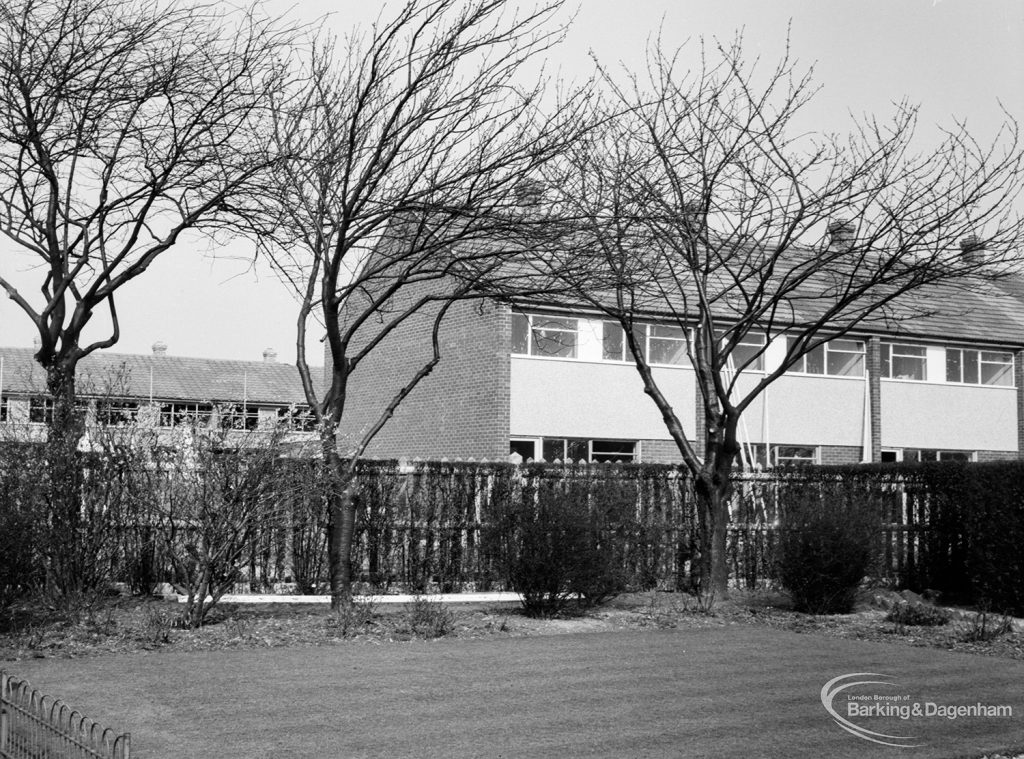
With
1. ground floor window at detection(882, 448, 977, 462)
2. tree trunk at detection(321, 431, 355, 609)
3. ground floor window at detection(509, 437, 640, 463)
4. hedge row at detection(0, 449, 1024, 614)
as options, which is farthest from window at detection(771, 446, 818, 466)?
tree trunk at detection(321, 431, 355, 609)

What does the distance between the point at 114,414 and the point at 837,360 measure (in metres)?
24.0

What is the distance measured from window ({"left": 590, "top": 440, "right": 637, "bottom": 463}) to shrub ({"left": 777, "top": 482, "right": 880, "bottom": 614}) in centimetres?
1385

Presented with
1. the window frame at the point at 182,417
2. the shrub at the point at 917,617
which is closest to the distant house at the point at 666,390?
the shrub at the point at 917,617

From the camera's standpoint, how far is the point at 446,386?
29.2 metres

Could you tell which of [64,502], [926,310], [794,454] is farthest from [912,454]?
[64,502]

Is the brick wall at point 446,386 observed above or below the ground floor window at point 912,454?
above

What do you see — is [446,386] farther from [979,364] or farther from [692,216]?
[979,364]

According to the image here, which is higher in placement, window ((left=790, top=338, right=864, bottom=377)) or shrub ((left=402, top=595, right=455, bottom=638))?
window ((left=790, top=338, right=864, bottom=377))

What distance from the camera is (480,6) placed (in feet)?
40.2

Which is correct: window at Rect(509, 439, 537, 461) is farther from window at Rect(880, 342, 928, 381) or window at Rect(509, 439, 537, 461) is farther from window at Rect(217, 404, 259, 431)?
window at Rect(217, 404, 259, 431)

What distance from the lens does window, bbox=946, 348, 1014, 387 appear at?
34.6m

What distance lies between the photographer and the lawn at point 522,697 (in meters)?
7.04

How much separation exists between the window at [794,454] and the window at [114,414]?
830 inches

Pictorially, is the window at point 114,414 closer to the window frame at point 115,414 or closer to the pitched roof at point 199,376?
the window frame at point 115,414
